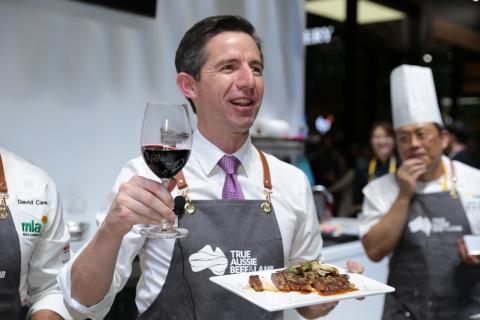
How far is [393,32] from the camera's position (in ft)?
30.8

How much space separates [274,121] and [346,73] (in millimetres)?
4788

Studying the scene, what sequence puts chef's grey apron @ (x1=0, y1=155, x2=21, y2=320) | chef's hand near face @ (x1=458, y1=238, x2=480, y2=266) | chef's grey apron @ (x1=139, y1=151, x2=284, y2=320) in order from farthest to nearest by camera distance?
1. chef's hand near face @ (x1=458, y1=238, x2=480, y2=266)
2. chef's grey apron @ (x1=0, y1=155, x2=21, y2=320)
3. chef's grey apron @ (x1=139, y1=151, x2=284, y2=320)

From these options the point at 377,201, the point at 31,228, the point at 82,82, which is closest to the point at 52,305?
the point at 31,228

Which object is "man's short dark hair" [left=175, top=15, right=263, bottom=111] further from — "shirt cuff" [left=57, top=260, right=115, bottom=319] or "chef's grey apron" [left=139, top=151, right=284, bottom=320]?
"shirt cuff" [left=57, top=260, right=115, bottom=319]

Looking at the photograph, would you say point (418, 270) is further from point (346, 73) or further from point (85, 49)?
point (346, 73)

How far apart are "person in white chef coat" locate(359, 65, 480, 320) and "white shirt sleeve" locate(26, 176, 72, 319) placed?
139 cm

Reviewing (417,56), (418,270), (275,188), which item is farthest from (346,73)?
(275,188)

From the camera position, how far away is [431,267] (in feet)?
8.25

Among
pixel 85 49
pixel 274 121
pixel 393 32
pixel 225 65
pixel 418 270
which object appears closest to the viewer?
pixel 225 65

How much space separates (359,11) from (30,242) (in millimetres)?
7837

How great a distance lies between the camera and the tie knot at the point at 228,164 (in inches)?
69.6

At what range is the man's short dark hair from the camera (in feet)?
5.62

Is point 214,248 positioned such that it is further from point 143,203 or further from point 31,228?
point 31,228

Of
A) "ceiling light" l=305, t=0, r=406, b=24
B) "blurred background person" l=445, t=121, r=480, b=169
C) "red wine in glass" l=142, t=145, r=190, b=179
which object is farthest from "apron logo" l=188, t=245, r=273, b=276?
"ceiling light" l=305, t=0, r=406, b=24
